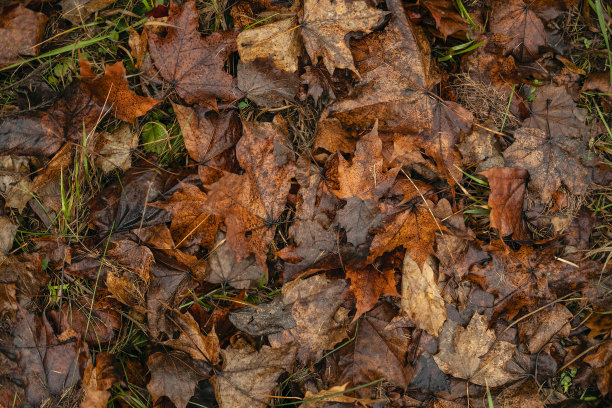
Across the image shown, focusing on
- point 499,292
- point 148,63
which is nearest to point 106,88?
point 148,63

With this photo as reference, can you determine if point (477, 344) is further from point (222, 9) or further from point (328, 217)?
point (222, 9)

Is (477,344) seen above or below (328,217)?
below

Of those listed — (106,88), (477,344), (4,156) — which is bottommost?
(477,344)

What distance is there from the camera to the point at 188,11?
7.07ft

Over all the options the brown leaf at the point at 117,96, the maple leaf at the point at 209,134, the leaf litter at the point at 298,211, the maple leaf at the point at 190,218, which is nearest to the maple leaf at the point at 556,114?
the leaf litter at the point at 298,211

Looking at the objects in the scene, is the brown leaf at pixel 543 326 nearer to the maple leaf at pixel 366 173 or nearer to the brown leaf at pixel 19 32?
the maple leaf at pixel 366 173

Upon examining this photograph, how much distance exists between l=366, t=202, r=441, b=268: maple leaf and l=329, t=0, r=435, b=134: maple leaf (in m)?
0.47

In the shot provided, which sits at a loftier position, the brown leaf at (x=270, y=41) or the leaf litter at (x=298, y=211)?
the brown leaf at (x=270, y=41)

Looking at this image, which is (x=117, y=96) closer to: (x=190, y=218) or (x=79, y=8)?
(x=79, y=8)

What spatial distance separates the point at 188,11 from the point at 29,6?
0.96m

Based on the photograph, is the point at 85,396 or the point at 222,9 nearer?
the point at 85,396

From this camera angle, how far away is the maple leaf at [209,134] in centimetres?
221

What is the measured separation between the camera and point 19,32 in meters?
2.26

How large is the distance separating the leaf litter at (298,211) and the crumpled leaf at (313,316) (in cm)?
1
